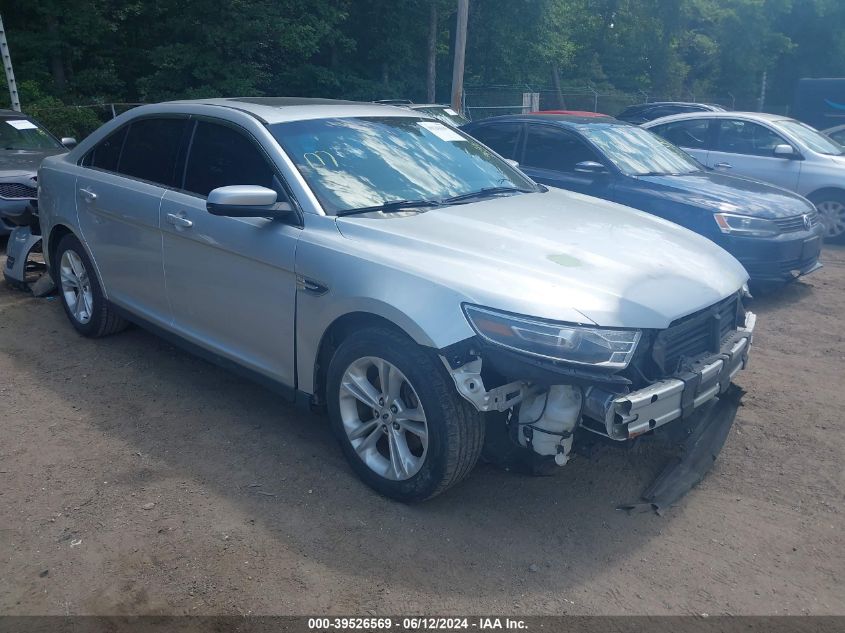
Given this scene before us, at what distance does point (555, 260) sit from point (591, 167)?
415 centimetres

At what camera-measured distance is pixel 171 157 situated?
4.74 m

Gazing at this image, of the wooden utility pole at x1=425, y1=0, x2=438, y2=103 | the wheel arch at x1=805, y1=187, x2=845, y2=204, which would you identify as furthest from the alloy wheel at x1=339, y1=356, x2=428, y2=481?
the wooden utility pole at x1=425, y1=0, x2=438, y2=103

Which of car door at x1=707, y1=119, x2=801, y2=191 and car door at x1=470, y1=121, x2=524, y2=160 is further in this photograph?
car door at x1=707, y1=119, x2=801, y2=191

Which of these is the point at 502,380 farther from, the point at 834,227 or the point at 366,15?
the point at 366,15

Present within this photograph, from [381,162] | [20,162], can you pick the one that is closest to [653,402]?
[381,162]

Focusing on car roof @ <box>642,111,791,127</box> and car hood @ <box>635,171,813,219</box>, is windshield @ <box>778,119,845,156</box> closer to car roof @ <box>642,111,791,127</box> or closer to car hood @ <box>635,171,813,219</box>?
car roof @ <box>642,111,791,127</box>

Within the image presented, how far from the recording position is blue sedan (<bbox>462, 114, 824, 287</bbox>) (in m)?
6.96

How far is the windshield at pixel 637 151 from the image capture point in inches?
299

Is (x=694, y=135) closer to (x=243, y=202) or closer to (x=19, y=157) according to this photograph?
(x=243, y=202)

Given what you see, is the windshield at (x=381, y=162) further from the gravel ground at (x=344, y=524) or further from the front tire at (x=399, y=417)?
the gravel ground at (x=344, y=524)

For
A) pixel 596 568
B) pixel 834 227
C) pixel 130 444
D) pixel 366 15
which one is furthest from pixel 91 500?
pixel 366 15

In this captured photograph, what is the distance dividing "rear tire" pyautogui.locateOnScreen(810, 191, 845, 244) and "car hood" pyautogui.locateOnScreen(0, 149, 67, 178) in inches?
384

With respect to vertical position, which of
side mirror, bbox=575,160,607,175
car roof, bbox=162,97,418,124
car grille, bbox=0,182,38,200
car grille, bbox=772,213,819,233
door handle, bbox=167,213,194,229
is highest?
car roof, bbox=162,97,418,124

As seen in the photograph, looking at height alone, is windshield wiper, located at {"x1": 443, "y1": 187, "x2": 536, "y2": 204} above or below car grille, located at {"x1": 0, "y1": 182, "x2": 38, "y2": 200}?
above
